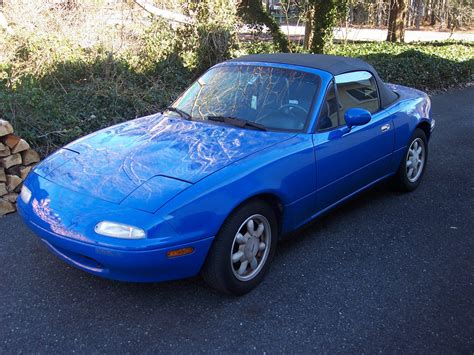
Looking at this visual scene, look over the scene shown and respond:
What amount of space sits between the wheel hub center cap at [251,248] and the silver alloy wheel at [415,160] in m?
2.39

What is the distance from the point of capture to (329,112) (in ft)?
12.4

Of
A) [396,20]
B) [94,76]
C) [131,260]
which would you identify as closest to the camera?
[131,260]

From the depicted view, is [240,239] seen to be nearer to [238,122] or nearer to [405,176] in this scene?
[238,122]

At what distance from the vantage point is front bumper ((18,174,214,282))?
2613 mm

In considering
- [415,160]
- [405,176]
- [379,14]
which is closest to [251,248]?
[405,176]

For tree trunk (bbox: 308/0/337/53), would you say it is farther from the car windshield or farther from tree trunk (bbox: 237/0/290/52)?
the car windshield

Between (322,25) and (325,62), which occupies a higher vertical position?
(325,62)

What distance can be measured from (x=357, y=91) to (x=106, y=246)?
270 cm

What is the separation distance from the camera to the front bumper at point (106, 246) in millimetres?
2613

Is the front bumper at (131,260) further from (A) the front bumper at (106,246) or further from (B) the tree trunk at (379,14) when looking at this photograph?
(B) the tree trunk at (379,14)

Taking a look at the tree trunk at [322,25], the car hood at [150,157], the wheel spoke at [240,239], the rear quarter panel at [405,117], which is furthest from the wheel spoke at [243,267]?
the tree trunk at [322,25]

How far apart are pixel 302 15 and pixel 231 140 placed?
949 centimetres

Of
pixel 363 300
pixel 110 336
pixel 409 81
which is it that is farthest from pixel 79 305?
pixel 409 81

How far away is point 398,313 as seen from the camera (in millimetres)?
2982
